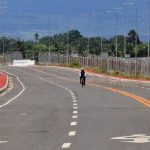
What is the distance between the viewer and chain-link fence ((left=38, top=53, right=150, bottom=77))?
289 feet

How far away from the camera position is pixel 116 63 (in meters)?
102

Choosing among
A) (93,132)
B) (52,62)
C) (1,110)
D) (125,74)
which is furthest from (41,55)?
(93,132)

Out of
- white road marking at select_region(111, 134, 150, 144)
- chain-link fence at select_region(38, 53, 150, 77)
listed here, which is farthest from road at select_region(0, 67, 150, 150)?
chain-link fence at select_region(38, 53, 150, 77)

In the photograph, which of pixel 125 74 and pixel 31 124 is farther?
pixel 125 74

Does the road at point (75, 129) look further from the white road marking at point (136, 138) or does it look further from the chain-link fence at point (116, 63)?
the chain-link fence at point (116, 63)

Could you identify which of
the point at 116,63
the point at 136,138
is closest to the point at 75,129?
the point at 136,138

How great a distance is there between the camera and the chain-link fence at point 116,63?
88000 millimetres

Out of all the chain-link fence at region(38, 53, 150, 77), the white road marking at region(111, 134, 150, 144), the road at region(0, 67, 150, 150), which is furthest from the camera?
the chain-link fence at region(38, 53, 150, 77)

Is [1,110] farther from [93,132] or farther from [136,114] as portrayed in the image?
[93,132]

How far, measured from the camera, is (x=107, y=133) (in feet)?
58.2

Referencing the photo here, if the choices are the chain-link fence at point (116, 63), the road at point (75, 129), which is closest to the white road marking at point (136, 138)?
the road at point (75, 129)

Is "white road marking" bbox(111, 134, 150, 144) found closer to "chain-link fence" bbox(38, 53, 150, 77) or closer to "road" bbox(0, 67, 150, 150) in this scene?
"road" bbox(0, 67, 150, 150)

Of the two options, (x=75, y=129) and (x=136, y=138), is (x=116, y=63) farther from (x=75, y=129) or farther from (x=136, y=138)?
(x=136, y=138)

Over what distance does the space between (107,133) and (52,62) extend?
5440 inches
